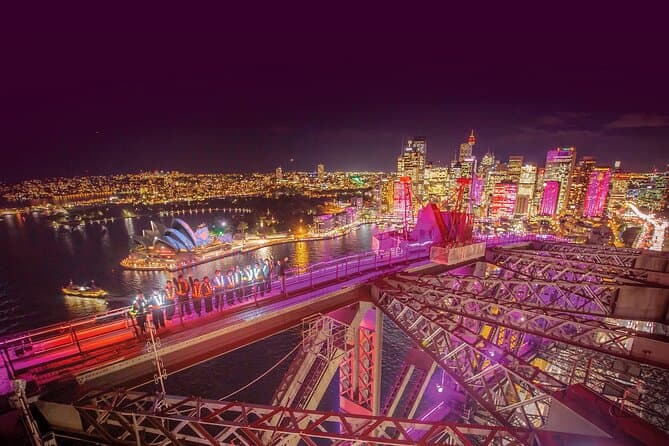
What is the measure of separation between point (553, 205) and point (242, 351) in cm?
14231

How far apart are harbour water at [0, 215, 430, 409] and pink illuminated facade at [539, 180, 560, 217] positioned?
3349 inches

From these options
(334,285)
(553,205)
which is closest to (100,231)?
Answer: (334,285)

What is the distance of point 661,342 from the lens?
22.1 feet

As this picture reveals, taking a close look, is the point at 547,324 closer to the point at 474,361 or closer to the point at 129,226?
the point at 474,361

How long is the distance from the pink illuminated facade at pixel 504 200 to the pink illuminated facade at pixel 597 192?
95.7 ft

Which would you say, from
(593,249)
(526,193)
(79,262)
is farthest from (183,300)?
(526,193)

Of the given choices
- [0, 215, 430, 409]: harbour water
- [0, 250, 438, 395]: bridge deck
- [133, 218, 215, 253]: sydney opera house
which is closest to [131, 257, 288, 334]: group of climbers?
[0, 250, 438, 395]: bridge deck

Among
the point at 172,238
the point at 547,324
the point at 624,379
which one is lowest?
the point at 172,238

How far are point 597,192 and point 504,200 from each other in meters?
41.9

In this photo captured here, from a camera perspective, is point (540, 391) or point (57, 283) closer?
point (540, 391)

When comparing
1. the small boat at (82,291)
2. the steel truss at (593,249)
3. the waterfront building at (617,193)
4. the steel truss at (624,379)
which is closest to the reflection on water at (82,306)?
the small boat at (82,291)

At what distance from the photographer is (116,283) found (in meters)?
48.2

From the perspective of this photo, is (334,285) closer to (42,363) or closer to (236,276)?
(236,276)

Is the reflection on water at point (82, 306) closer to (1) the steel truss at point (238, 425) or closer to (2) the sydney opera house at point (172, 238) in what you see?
(2) the sydney opera house at point (172, 238)
